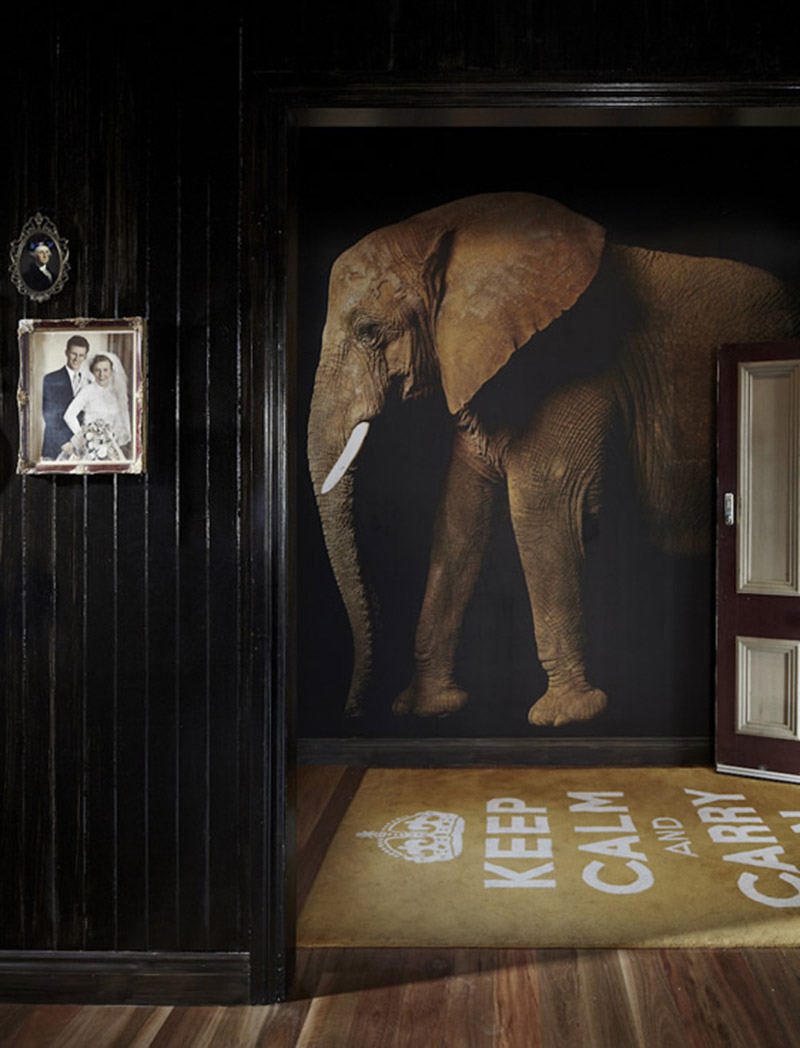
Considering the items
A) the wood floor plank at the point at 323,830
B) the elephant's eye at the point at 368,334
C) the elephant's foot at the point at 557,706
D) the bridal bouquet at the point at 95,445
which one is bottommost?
the wood floor plank at the point at 323,830

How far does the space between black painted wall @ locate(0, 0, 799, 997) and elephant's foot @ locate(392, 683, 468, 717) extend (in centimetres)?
216

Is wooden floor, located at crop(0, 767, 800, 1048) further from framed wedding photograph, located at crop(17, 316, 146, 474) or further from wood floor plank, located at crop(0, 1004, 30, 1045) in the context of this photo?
framed wedding photograph, located at crop(17, 316, 146, 474)

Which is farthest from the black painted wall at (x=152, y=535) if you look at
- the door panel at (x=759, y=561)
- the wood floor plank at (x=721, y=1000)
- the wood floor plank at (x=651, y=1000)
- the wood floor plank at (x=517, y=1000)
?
the door panel at (x=759, y=561)

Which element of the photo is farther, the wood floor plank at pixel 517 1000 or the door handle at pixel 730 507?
the door handle at pixel 730 507

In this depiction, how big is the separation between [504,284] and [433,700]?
189 cm

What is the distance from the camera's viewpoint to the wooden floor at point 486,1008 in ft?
7.34

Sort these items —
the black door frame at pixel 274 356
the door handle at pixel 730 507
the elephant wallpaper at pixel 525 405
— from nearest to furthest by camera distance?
the black door frame at pixel 274 356, the door handle at pixel 730 507, the elephant wallpaper at pixel 525 405

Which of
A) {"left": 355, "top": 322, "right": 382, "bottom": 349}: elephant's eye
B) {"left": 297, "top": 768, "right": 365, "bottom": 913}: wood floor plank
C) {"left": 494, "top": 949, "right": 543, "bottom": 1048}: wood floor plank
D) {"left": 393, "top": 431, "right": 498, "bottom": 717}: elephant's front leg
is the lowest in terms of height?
{"left": 297, "top": 768, "right": 365, "bottom": 913}: wood floor plank

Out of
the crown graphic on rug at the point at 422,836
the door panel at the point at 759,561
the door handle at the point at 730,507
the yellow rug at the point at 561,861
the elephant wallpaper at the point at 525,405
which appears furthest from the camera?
the elephant wallpaper at the point at 525,405

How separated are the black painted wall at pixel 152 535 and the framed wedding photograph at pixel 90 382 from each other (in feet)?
0.16

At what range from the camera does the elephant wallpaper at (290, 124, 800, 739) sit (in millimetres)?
4535

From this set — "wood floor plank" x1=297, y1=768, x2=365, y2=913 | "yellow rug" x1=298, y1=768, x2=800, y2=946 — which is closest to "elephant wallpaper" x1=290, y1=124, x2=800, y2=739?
"wood floor plank" x1=297, y1=768, x2=365, y2=913

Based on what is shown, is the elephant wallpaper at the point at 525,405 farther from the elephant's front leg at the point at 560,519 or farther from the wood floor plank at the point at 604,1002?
the wood floor plank at the point at 604,1002

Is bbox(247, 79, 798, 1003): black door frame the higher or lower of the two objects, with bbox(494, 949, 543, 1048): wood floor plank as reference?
higher
